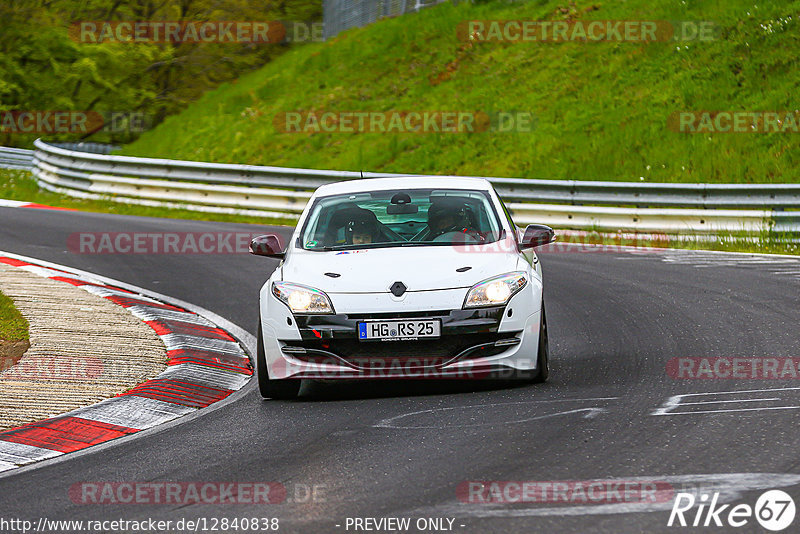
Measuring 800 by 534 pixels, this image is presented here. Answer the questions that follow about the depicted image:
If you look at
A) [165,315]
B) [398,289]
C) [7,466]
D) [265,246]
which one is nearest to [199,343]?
[165,315]

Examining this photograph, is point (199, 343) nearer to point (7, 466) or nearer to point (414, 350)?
point (414, 350)

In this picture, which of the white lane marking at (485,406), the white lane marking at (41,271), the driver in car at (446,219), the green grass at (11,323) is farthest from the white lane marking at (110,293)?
the white lane marking at (485,406)

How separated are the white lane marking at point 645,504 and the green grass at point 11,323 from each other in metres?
6.02

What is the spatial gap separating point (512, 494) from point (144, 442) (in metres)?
2.61

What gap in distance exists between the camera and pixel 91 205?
2525 centimetres

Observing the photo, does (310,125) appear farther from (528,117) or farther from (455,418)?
(455,418)


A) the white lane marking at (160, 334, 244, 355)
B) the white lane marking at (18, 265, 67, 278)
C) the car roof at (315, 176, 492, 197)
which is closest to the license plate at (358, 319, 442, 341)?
the car roof at (315, 176, 492, 197)

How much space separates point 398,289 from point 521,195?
12480 millimetres

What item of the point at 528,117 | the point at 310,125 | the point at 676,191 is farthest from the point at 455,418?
the point at 310,125

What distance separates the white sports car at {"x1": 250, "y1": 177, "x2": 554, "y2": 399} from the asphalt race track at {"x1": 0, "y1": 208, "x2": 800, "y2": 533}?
0.74 ft

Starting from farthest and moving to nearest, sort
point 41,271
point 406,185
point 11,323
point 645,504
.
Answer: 1. point 41,271
2. point 11,323
3. point 406,185
4. point 645,504

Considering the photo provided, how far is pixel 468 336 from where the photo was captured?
767 centimetres

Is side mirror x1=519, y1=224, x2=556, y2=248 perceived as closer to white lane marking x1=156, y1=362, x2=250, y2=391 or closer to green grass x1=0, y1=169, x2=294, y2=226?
white lane marking x1=156, y1=362, x2=250, y2=391

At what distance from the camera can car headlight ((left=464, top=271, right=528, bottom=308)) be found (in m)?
7.71
